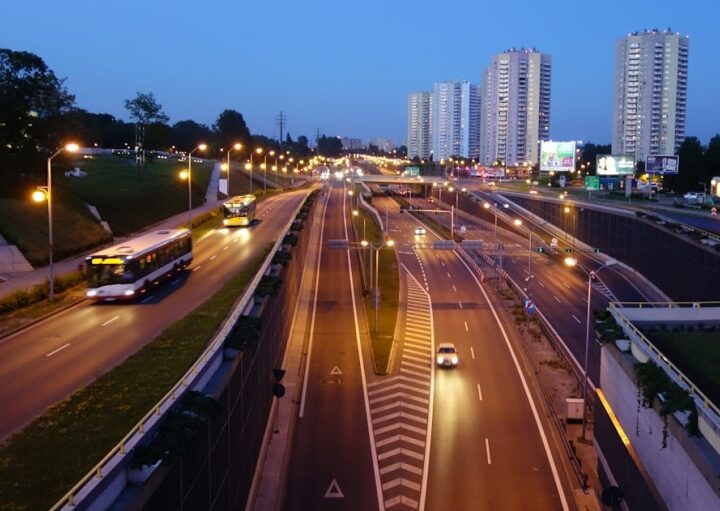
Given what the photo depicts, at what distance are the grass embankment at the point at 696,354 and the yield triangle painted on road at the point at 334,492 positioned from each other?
1076cm

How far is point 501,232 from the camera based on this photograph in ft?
348

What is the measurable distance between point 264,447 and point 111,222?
37636 mm

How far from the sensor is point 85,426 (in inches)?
539

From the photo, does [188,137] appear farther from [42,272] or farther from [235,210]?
[42,272]

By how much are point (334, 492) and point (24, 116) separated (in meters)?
32.7

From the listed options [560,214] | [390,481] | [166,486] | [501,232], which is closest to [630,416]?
[390,481]

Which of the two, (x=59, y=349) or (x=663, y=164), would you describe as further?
(x=663, y=164)

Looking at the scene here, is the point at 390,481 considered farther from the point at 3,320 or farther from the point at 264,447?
the point at 3,320

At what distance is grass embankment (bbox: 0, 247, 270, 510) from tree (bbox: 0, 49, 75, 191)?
2890 centimetres

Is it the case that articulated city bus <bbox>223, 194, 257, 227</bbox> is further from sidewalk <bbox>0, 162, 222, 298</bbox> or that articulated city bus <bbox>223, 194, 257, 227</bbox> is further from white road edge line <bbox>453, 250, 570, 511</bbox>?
white road edge line <bbox>453, 250, 570, 511</bbox>

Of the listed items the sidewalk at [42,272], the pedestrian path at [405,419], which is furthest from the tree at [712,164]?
the pedestrian path at [405,419]

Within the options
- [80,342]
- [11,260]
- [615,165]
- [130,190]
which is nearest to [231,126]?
[615,165]

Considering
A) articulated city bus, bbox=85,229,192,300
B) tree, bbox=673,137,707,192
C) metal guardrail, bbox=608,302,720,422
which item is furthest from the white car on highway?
tree, bbox=673,137,707,192

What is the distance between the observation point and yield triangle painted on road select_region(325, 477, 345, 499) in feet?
77.0
